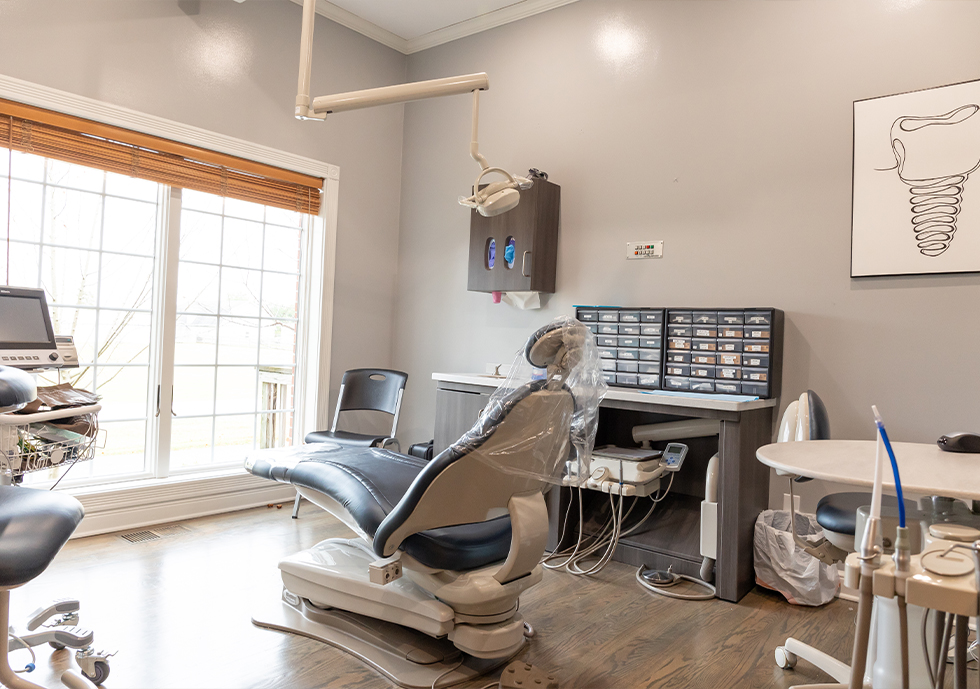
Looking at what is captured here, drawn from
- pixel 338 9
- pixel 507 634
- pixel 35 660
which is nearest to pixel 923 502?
pixel 507 634

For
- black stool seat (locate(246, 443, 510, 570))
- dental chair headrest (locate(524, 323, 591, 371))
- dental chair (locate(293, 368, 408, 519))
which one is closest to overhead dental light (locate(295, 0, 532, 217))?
dental chair headrest (locate(524, 323, 591, 371))

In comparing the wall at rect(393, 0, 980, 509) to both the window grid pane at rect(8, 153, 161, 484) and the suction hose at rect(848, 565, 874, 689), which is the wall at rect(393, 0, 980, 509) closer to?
the window grid pane at rect(8, 153, 161, 484)

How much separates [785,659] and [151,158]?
11.9ft

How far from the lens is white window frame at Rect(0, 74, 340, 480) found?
307 cm

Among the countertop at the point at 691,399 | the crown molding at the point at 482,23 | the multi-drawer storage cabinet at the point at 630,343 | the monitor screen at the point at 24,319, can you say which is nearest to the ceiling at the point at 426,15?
the crown molding at the point at 482,23

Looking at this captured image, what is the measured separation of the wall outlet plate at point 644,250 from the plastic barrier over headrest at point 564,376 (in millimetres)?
1614

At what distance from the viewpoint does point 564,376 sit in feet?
6.36

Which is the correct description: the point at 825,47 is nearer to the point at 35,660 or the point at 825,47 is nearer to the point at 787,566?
the point at 787,566

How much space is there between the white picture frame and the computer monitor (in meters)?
3.16

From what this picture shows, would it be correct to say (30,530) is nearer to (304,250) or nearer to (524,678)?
(524,678)

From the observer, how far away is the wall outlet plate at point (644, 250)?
3402mm

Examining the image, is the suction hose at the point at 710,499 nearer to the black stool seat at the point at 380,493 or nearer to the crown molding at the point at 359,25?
the black stool seat at the point at 380,493

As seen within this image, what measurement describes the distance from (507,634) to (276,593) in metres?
1.06

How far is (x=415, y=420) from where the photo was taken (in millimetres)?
4547
